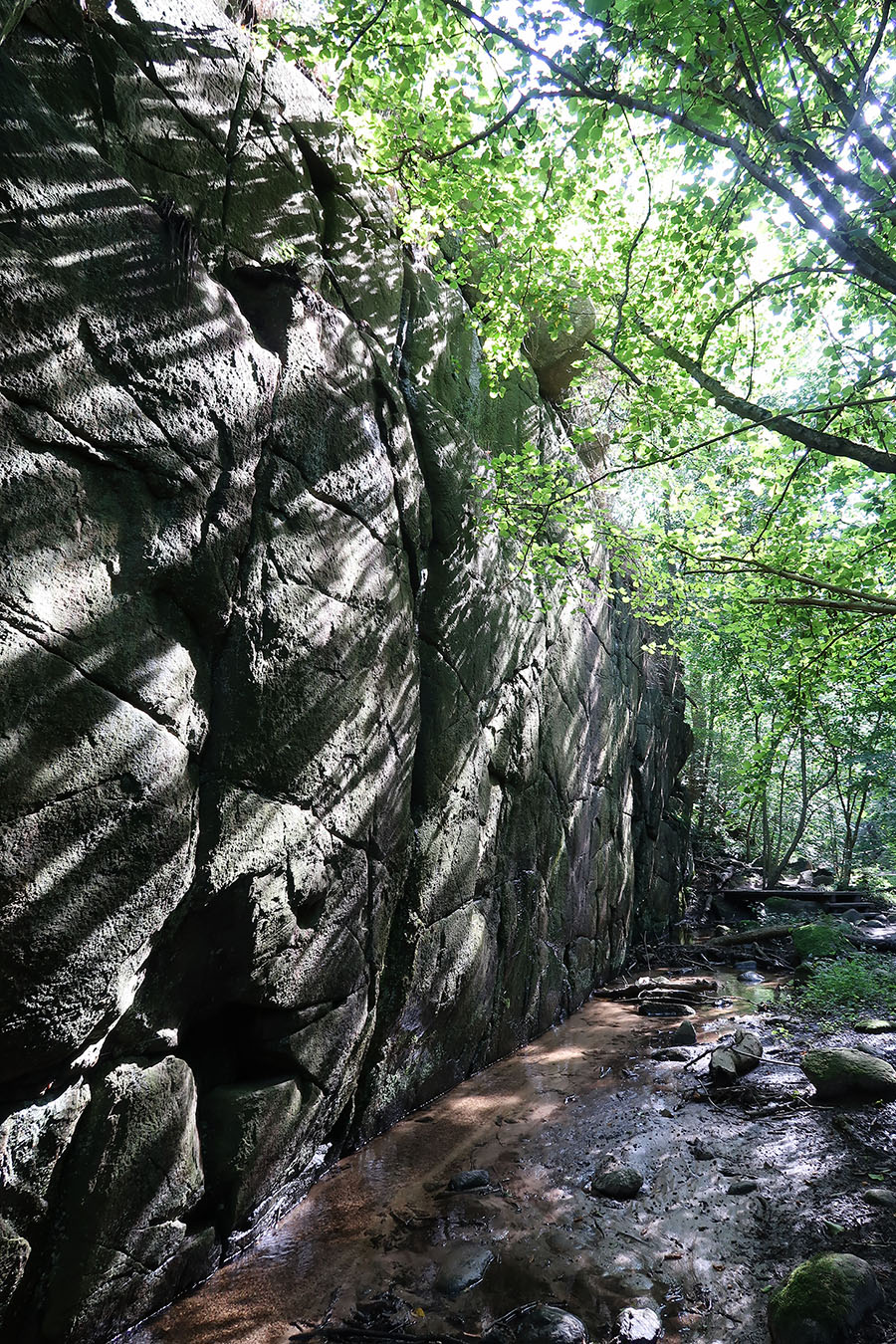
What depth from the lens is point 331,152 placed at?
6.46m

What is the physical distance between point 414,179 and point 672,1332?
8810mm

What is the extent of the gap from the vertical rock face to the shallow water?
0.97 ft

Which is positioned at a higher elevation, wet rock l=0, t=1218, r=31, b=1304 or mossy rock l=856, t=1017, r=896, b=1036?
mossy rock l=856, t=1017, r=896, b=1036

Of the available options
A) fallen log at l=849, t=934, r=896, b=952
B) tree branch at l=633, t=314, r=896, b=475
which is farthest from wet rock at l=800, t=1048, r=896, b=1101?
fallen log at l=849, t=934, r=896, b=952

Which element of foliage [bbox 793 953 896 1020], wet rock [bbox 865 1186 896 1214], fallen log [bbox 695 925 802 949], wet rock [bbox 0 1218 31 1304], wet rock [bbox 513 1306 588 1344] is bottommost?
wet rock [bbox 513 1306 588 1344]

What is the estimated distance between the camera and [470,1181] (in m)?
5.66

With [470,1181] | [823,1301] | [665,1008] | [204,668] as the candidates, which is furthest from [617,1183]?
[665,1008]

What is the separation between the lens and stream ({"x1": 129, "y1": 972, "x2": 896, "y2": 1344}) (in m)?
4.22

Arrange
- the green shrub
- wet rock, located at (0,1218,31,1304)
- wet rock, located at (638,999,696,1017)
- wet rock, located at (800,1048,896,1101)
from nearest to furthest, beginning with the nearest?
wet rock, located at (0,1218,31,1304) < wet rock, located at (800,1048,896,1101) < wet rock, located at (638,999,696,1017) < the green shrub

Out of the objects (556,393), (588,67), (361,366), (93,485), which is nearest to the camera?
(93,485)

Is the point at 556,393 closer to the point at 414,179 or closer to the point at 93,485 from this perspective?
the point at 414,179

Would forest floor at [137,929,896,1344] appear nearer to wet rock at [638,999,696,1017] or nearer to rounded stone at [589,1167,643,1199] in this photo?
rounded stone at [589,1167,643,1199]

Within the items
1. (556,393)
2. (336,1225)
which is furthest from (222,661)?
(556,393)

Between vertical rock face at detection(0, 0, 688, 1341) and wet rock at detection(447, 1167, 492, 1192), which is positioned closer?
vertical rock face at detection(0, 0, 688, 1341)
